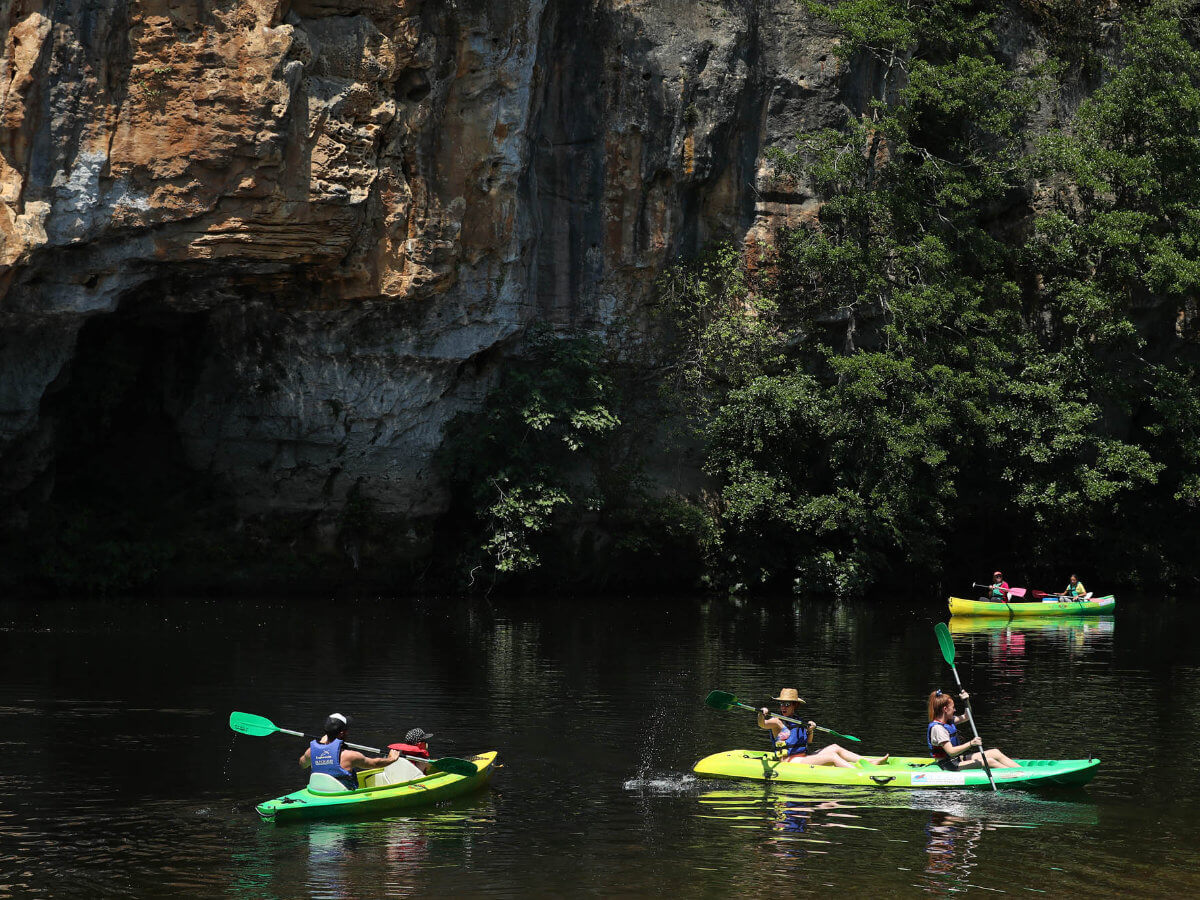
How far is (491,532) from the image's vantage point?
31906 mm

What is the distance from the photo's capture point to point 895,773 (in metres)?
15.7

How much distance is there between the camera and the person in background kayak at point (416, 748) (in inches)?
603

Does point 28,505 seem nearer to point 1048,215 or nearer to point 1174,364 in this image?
point 1048,215

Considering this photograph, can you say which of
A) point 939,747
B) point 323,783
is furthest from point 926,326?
point 323,783

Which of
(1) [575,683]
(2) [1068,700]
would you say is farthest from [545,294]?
(2) [1068,700]

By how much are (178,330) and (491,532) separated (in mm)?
8479

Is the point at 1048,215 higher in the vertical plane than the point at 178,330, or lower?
higher

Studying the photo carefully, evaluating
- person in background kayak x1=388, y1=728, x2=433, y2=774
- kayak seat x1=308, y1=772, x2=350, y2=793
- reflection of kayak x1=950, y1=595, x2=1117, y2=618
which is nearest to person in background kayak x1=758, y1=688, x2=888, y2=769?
person in background kayak x1=388, y1=728, x2=433, y2=774

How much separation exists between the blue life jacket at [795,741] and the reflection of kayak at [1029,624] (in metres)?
13.1

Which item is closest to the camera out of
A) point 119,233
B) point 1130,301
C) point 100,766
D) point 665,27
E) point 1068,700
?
point 100,766

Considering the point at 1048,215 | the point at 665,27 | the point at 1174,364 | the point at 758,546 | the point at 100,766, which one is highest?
the point at 665,27

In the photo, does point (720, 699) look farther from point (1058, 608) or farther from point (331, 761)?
point (1058, 608)

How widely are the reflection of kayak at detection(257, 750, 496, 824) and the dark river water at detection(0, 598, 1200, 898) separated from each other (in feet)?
0.57

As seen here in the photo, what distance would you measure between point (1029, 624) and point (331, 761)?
66.6 feet
